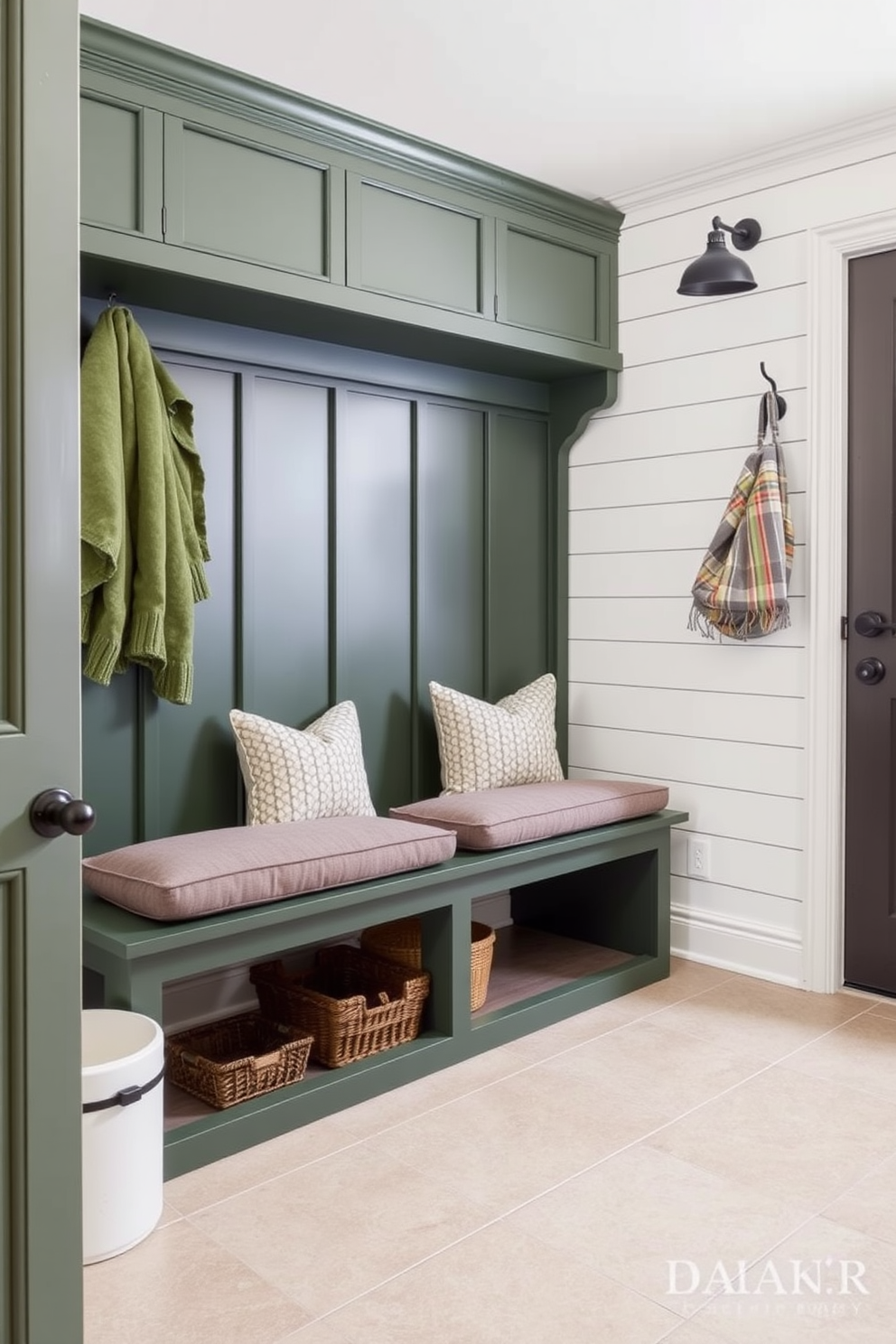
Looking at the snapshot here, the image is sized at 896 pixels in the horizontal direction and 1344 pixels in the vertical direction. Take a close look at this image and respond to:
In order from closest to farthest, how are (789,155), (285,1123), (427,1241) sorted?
(427,1241) → (285,1123) → (789,155)

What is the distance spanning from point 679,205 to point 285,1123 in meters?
2.93

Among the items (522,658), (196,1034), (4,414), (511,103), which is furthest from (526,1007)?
(511,103)

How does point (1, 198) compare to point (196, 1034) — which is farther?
point (196, 1034)

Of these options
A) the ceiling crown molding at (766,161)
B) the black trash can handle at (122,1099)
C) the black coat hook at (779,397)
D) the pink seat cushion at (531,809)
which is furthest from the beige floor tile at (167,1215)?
the ceiling crown molding at (766,161)

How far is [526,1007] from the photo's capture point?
3.09m

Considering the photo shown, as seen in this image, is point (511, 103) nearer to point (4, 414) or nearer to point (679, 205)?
point (679, 205)

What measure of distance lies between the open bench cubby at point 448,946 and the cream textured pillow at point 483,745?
35cm

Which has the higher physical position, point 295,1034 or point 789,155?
point 789,155

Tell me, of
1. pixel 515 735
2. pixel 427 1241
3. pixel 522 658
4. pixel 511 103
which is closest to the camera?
pixel 427 1241

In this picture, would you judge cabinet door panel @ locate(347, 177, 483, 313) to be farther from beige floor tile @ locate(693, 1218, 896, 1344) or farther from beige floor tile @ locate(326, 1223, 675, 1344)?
beige floor tile @ locate(693, 1218, 896, 1344)

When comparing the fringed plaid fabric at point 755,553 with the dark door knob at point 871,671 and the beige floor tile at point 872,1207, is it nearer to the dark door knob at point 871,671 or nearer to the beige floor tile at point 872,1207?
the dark door knob at point 871,671

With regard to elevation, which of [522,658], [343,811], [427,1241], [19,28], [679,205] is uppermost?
[679,205]

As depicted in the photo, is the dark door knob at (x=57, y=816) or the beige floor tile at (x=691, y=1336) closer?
the dark door knob at (x=57, y=816)

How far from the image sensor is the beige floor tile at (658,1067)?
268 cm
